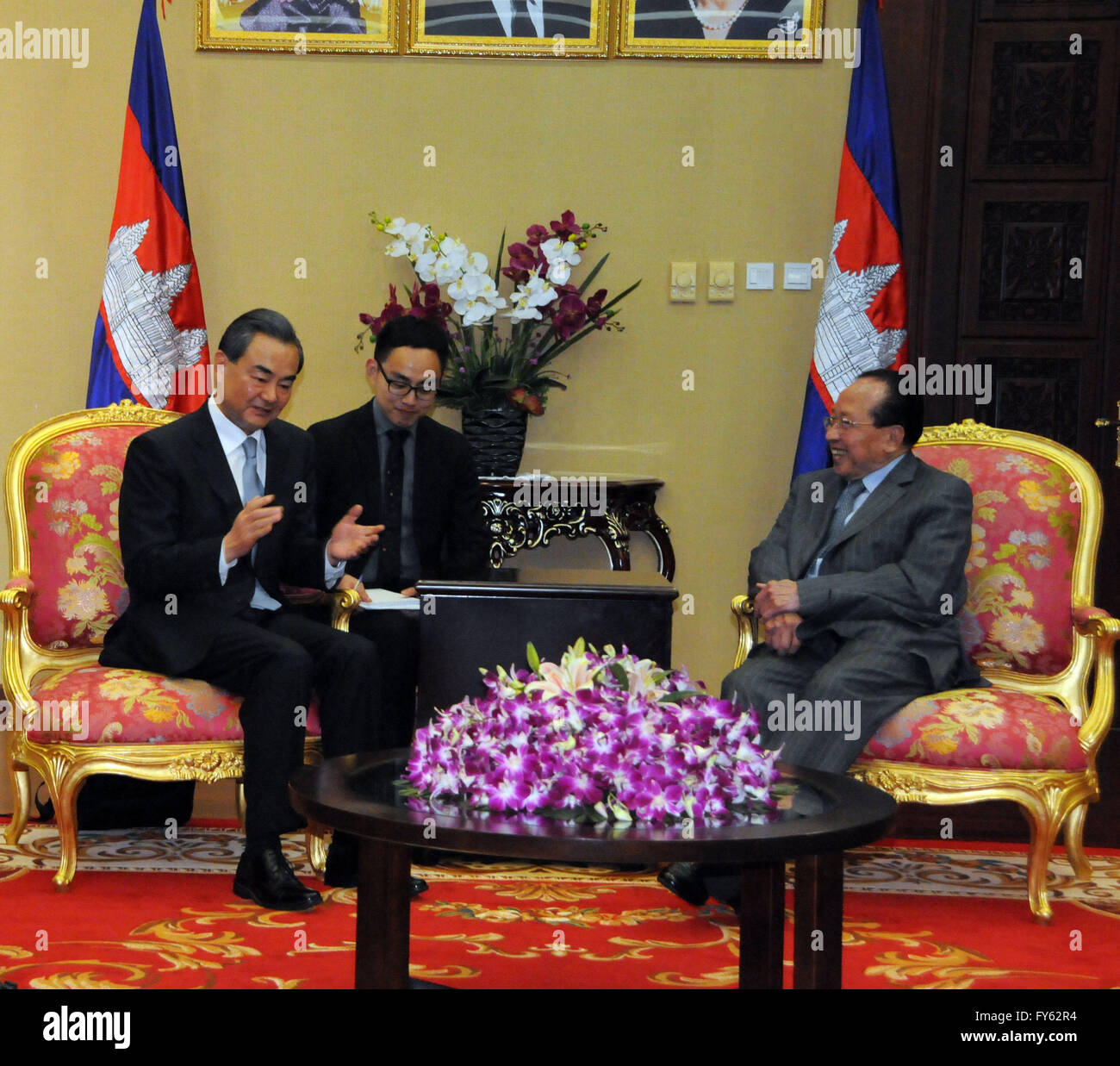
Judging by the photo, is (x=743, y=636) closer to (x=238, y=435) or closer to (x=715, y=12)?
(x=238, y=435)

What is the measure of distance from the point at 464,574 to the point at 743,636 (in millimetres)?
784

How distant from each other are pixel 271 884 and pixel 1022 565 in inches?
82.1

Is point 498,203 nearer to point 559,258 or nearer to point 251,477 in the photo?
point 559,258

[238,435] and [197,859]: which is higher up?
[238,435]

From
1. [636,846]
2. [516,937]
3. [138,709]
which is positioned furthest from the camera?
[138,709]

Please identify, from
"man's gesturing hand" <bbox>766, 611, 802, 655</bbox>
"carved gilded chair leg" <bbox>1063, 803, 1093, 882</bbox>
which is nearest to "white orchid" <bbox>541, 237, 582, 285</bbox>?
"man's gesturing hand" <bbox>766, 611, 802, 655</bbox>

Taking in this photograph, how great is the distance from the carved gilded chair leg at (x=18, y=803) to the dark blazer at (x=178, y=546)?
14.6 inches

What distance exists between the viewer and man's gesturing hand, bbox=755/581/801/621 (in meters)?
3.33

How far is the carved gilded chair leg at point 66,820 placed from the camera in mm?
3070

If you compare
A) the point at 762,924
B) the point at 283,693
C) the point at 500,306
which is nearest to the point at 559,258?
the point at 500,306

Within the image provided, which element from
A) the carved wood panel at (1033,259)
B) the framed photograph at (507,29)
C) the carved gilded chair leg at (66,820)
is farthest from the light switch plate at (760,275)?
the carved gilded chair leg at (66,820)

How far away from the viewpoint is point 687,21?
465 cm

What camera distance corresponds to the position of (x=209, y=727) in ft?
10.2
